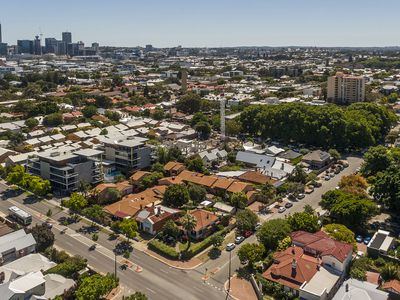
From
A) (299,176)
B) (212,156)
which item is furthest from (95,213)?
(299,176)

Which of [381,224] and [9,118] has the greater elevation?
[9,118]

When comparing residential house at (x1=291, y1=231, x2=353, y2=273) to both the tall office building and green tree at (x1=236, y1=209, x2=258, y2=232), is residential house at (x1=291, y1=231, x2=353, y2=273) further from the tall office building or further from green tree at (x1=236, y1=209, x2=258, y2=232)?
the tall office building

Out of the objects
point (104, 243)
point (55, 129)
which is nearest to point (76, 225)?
point (104, 243)

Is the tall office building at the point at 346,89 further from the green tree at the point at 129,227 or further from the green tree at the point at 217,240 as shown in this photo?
the green tree at the point at 129,227

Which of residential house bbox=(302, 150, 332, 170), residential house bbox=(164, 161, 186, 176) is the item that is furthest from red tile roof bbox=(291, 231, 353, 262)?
residential house bbox=(302, 150, 332, 170)

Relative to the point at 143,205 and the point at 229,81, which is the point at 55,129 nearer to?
the point at 143,205
